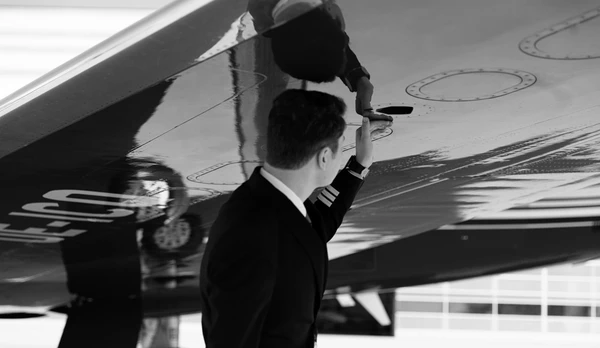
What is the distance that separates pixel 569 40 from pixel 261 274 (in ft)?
2.83

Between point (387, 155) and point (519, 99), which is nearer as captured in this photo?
point (519, 99)

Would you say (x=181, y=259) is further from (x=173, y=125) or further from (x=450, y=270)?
(x=173, y=125)

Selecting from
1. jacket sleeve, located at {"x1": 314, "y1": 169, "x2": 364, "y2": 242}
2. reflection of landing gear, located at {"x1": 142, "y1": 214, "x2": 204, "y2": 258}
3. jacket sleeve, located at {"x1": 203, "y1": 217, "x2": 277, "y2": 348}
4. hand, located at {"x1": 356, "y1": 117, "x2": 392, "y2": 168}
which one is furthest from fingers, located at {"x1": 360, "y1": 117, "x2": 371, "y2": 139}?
reflection of landing gear, located at {"x1": 142, "y1": 214, "x2": 204, "y2": 258}

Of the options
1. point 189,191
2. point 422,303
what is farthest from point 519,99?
point 422,303

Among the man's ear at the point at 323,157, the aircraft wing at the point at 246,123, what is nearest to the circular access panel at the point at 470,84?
the aircraft wing at the point at 246,123

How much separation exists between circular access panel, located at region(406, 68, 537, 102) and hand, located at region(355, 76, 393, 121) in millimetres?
110

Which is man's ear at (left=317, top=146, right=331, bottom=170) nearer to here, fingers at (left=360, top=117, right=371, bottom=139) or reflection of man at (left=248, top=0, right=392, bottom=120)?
reflection of man at (left=248, top=0, right=392, bottom=120)

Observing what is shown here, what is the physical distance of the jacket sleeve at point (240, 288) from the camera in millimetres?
1176

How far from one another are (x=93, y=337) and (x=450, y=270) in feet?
9.28

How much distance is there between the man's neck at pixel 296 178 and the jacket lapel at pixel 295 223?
0.03m

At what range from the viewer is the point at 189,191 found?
2.62m

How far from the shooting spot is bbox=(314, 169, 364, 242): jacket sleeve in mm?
1721

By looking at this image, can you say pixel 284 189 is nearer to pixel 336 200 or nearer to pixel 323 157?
pixel 323 157

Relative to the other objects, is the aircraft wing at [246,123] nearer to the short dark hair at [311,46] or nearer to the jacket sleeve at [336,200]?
the short dark hair at [311,46]
